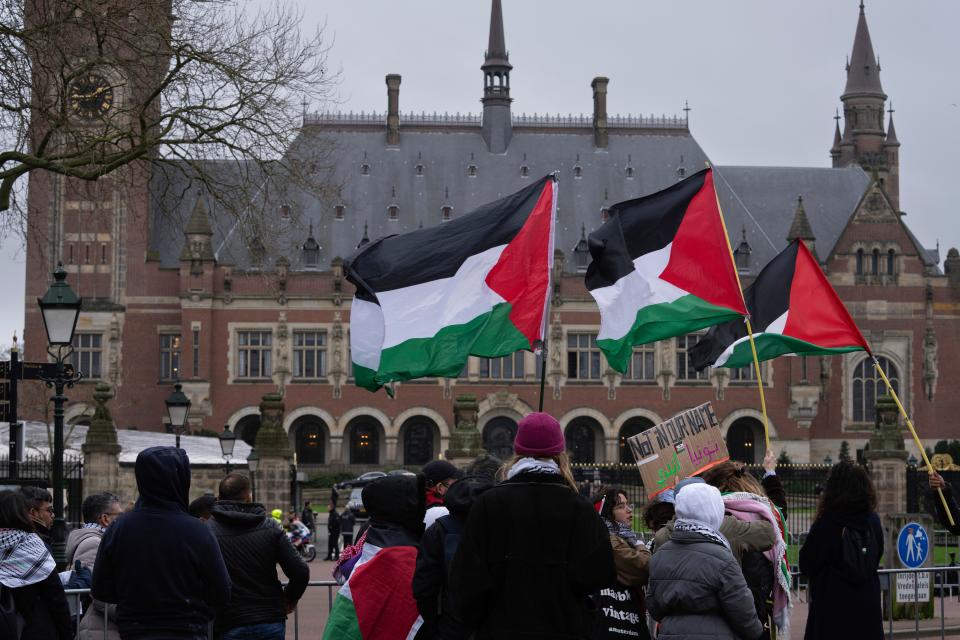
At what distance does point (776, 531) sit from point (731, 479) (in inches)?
18.2

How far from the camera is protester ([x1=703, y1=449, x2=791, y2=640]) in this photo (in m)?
7.69

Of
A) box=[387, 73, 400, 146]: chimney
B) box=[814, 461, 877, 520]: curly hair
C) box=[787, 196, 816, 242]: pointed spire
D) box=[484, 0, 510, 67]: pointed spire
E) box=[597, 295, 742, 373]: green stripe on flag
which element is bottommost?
box=[814, 461, 877, 520]: curly hair

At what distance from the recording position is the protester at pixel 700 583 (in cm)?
687

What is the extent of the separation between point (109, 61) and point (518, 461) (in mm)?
11997

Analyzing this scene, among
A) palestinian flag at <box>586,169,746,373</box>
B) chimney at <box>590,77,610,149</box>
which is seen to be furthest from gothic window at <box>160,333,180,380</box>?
palestinian flag at <box>586,169,746,373</box>

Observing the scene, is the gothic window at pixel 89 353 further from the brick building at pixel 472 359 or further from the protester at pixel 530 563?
the protester at pixel 530 563

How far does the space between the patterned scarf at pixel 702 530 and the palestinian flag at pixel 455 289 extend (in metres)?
3.35

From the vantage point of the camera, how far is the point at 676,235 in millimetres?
11477

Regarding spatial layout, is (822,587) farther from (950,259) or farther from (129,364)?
(950,259)

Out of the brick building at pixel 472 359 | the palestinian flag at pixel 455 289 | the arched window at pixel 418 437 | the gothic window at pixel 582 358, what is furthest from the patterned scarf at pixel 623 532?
the arched window at pixel 418 437

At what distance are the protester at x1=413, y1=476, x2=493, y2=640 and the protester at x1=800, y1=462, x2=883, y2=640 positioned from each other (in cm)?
226

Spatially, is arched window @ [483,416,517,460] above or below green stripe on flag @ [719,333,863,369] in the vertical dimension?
below

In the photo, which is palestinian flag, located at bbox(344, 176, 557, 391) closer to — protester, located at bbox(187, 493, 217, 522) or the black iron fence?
protester, located at bbox(187, 493, 217, 522)

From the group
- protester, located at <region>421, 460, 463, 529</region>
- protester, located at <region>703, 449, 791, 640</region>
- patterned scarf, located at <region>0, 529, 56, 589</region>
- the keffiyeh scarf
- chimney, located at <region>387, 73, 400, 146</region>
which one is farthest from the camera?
chimney, located at <region>387, 73, 400, 146</region>
